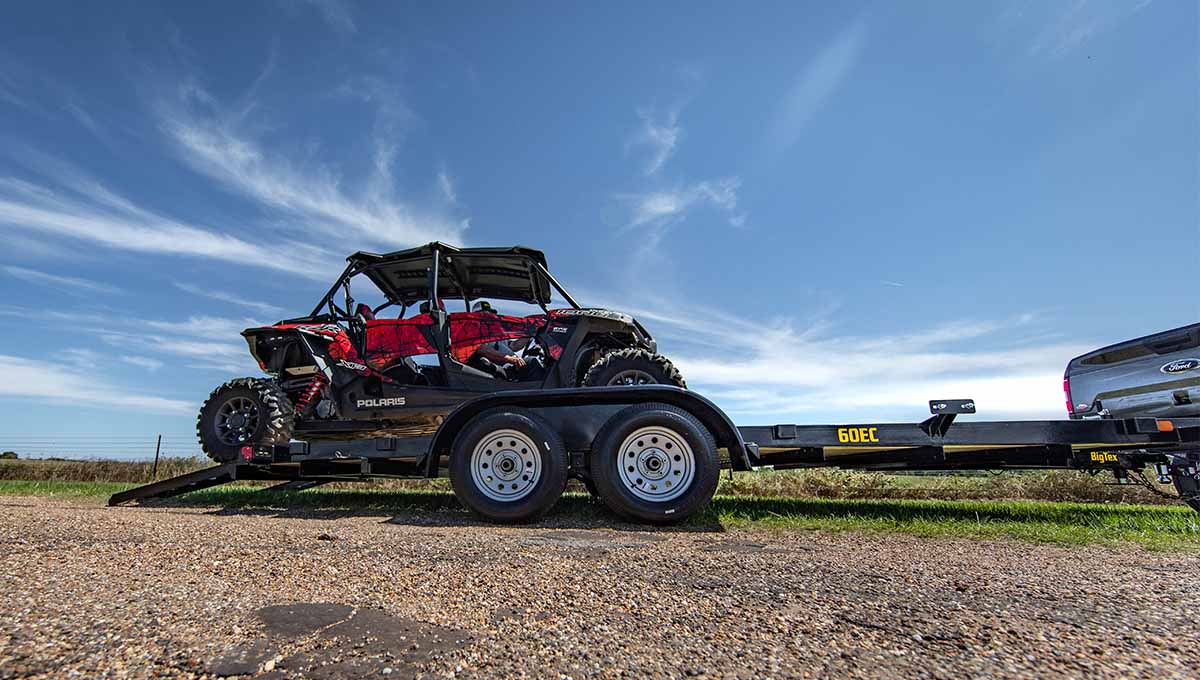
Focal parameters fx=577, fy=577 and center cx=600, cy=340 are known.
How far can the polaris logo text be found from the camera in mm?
6414

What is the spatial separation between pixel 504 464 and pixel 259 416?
343 centimetres

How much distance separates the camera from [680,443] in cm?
479

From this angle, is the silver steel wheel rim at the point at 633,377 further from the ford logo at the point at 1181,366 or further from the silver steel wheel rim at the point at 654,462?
the ford logo at the point at 1181,366

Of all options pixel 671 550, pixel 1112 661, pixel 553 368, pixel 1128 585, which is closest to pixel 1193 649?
pixel 1112 661

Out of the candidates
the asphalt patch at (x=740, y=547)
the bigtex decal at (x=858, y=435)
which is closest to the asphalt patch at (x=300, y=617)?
the asphalt patch at (x=740, y=547)

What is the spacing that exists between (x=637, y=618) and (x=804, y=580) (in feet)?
3.33

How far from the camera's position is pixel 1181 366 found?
5.62 metres

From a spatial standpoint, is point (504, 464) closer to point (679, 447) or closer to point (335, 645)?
point (679, 447)

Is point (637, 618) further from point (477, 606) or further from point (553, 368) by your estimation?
point (553, 368)

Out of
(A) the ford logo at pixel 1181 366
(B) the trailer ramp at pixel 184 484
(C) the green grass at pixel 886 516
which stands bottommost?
(C) the green grass at pixel 886 516

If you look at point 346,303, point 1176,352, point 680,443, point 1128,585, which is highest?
point 346,303

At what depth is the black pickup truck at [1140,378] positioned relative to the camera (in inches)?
219

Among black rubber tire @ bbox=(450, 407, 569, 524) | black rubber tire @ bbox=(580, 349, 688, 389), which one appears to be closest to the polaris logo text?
black rubber tire @ bbox=(450, 407, 569, 524)

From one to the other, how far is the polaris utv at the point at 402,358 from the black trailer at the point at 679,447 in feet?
2.99
